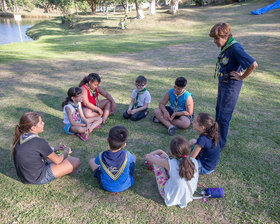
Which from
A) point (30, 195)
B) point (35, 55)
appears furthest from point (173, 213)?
point (35, 55)

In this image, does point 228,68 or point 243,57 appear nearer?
point 243,57

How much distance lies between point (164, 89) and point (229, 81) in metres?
3.78

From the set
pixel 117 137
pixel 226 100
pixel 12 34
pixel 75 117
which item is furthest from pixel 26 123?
pixel 12 34

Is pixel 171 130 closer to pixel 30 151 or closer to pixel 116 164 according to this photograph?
pixel 116 164

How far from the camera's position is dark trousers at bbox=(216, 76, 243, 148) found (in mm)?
3310

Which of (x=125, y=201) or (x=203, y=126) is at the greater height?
(x=203, y=126)

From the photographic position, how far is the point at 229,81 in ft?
10.8

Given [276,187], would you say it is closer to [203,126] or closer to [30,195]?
[203,126]

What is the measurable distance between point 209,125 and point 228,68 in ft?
3.54

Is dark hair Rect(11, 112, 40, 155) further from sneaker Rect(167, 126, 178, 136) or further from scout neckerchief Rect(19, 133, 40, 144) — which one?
sneaker Rect(167, 126, 178, 136)

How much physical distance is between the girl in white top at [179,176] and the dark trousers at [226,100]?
50.5 inches

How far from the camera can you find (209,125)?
2.82 metres

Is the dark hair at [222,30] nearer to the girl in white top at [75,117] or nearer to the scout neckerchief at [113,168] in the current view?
the scout neckerchief at [113,168]

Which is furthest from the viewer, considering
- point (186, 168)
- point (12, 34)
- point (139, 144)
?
point (12, 34)
